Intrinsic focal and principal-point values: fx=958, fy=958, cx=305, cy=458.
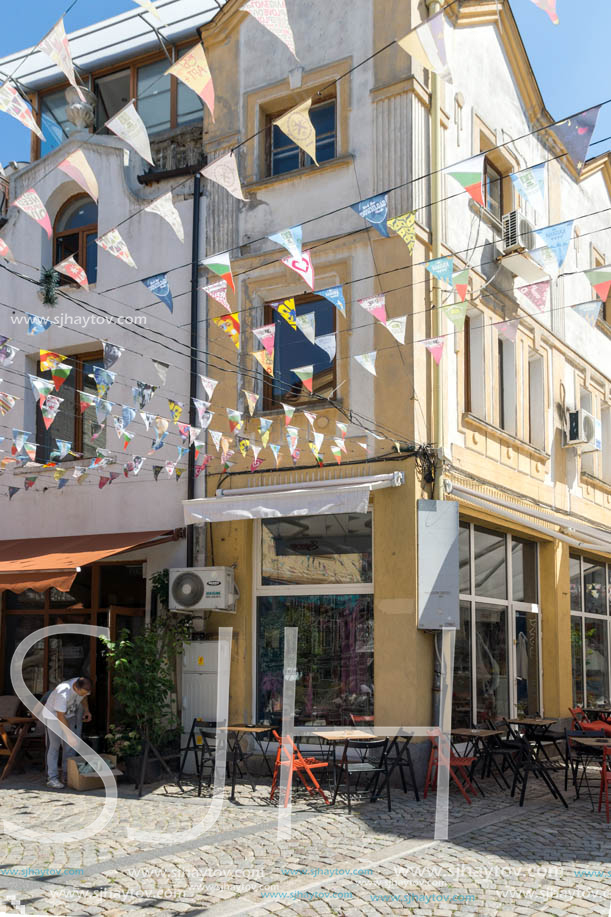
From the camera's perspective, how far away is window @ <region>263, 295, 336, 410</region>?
1205 centimetres

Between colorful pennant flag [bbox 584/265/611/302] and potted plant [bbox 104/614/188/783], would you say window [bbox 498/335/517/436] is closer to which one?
colorful pennant flag [bbox 584/265/611/302]

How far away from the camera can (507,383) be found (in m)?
14.3

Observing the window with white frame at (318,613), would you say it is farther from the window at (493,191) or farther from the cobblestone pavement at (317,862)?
the window at (493,191)

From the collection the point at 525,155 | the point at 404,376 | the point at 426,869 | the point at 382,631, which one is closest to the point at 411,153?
the point at 404,376

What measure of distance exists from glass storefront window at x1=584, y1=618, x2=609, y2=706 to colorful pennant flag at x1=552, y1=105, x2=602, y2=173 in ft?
36.4

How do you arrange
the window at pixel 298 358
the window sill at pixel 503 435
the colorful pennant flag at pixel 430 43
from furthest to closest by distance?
the window sill at pixel 503 435
the window at pixel 298 358
the colorful pennant flag at pixel 430 43

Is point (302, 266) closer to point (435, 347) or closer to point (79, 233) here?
point (435, 347)

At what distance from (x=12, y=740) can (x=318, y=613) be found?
4352 mm

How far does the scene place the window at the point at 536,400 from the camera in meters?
15.1

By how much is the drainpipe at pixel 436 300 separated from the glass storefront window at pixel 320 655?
0.80 m

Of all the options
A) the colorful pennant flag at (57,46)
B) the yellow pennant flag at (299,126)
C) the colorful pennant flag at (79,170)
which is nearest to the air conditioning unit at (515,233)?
the yellow pennant flag at (299,126)

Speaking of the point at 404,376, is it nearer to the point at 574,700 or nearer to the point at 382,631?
the point at 382,631

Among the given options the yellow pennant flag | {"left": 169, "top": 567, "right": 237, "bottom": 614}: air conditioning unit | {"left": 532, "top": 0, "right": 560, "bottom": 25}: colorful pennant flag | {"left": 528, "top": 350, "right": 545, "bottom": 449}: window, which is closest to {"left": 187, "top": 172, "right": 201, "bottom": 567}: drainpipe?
{"left": 169, "top": 567, "right": 237, "bottom": 614}: air conditioning unit

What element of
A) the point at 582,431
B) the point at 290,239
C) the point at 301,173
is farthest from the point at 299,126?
the point at 582,431
